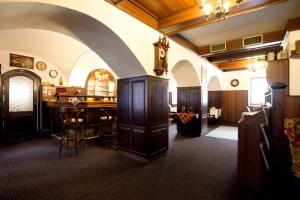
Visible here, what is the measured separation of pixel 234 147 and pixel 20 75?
7.07 meters

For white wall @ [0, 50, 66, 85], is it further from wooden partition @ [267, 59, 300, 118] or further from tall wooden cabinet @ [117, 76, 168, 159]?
wooden partition @ [267, 59, 300, 118]

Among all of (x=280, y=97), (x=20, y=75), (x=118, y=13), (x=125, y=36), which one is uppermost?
(x=118, y=13)

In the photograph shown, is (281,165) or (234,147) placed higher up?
(281,165)

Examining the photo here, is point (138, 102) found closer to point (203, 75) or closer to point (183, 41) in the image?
point (183, 41)

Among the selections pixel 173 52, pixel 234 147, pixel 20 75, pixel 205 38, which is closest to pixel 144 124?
pixel 173 52

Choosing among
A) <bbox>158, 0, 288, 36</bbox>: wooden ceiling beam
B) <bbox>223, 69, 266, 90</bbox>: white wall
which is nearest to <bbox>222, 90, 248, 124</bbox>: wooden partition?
<bbox>223, 69, 266, 90</bbox>: white wall

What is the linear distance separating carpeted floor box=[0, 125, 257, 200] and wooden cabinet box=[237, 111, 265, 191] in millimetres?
184

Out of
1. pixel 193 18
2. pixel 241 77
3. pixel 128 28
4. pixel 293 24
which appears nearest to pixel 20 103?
pixel 128 28

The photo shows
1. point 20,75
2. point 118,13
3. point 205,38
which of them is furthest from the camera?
point 20,75

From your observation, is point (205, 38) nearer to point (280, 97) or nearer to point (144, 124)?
point (144, 124)

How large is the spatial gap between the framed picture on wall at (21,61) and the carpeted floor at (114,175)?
8.91 feet

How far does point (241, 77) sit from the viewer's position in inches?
337

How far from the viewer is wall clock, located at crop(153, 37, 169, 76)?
3482 mm

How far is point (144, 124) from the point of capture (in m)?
3.32
